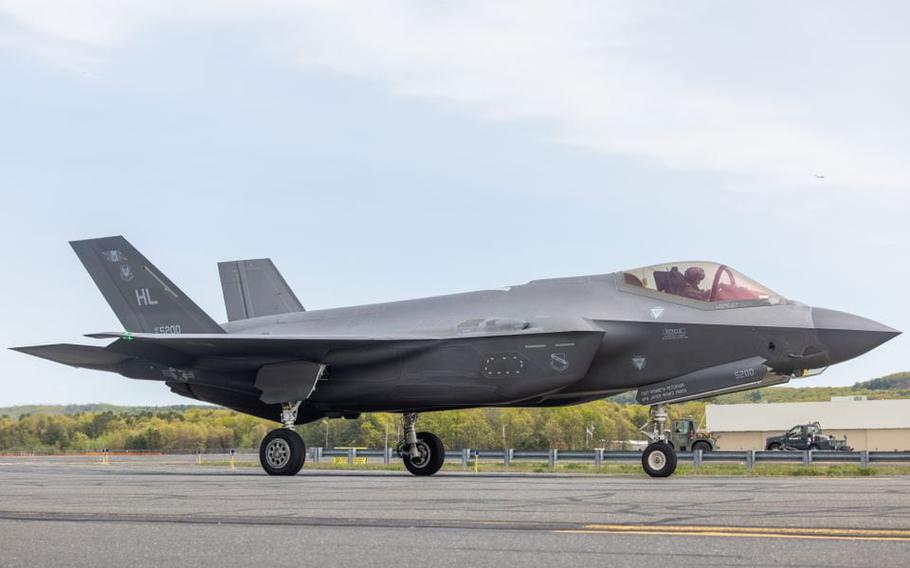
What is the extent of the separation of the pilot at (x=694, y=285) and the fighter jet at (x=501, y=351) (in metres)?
0.02

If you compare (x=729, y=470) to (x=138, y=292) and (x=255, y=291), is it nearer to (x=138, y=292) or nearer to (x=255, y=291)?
(x=255, y=291)

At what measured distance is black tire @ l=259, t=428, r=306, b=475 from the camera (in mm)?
17891

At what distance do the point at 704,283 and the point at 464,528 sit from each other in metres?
10.4

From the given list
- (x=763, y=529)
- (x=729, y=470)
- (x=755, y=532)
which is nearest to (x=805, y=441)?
(x=729, y=470)

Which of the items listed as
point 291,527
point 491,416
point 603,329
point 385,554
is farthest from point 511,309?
point 491,416

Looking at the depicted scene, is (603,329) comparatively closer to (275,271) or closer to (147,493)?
(147,493)

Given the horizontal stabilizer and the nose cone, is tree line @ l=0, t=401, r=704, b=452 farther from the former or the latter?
the nose cone

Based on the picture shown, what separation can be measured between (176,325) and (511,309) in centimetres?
708

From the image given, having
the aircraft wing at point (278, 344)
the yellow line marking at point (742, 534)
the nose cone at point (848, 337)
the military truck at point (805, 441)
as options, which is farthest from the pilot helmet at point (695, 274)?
the military truck at point (805, 441)

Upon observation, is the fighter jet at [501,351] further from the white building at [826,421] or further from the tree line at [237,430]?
the white building at [826,421]

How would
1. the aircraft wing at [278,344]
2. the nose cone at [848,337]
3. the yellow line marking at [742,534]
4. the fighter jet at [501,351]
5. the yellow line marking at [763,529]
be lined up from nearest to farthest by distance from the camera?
the yellow line marking at [742,534], the yellow line marking at [763,529], the nose cone at [848,337], the fighter jet at [501,351], the aircraft wing at [278,344]

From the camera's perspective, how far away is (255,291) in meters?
24.1

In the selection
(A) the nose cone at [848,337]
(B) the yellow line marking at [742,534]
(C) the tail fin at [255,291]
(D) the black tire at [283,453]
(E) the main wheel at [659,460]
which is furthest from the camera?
(C) the tail fin at [255,291]

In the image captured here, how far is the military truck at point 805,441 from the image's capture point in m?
47.4
